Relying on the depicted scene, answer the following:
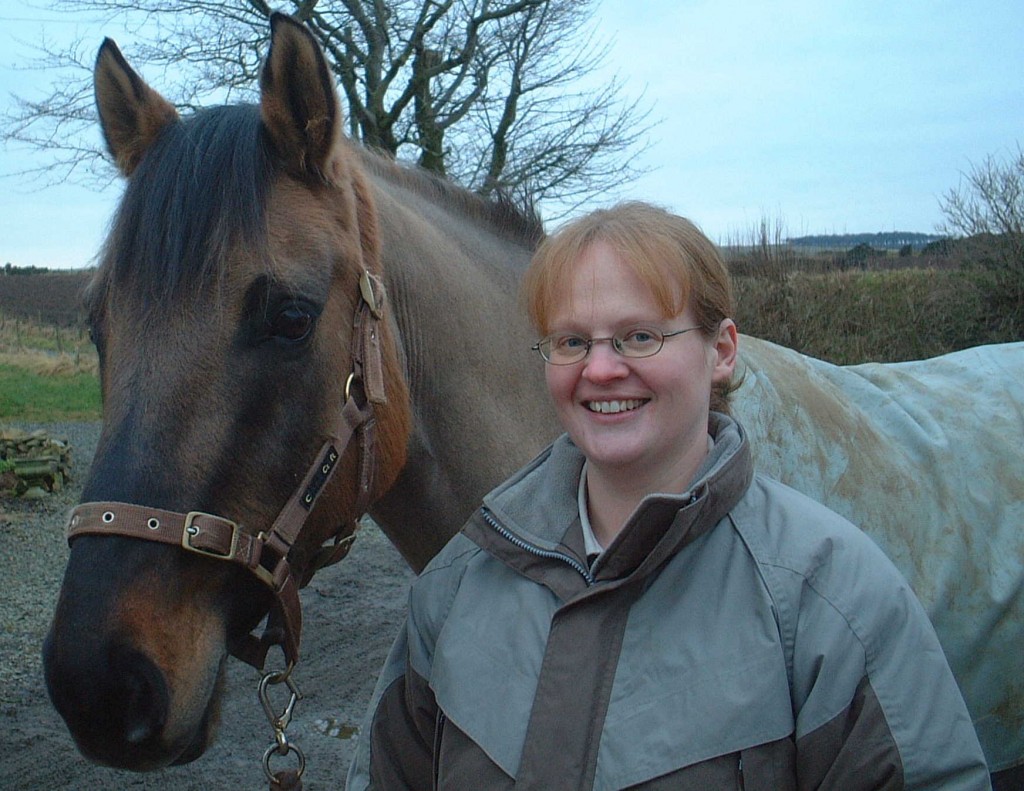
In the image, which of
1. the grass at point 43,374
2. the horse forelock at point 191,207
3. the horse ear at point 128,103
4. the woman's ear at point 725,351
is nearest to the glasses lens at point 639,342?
the woman's ear at point 725,351

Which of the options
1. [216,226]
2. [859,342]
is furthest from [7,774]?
[859,342]

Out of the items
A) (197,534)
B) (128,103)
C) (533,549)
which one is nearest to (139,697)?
(197,534)

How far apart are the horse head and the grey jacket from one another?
1.52 ft

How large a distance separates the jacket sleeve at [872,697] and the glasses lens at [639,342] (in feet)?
1.41

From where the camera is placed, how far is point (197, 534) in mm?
1565

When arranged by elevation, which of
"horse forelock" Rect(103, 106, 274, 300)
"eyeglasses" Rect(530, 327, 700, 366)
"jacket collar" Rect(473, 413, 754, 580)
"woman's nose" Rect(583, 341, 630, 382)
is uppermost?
"horse forelock" Rect(103, 106, 274, 300)

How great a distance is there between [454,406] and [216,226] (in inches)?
30.5

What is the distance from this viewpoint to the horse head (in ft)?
4.91

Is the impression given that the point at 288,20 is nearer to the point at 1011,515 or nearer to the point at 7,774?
the point at 1011,515

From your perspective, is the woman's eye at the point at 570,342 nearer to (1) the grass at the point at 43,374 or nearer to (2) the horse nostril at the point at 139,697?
(2) the horse nostril at the point at 139,697

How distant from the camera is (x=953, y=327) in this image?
9773 mm

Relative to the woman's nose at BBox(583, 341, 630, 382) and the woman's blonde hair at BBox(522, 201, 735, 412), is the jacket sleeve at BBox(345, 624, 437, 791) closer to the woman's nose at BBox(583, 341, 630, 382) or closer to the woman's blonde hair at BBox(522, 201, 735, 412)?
the woman's nose at BBox(583, 341, 630, 382)

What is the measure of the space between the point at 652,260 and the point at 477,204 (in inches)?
53.7

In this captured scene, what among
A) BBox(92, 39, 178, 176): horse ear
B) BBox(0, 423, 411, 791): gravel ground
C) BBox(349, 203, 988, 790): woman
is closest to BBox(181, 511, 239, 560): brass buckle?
BBox(349, 203, 988, 790): woman
